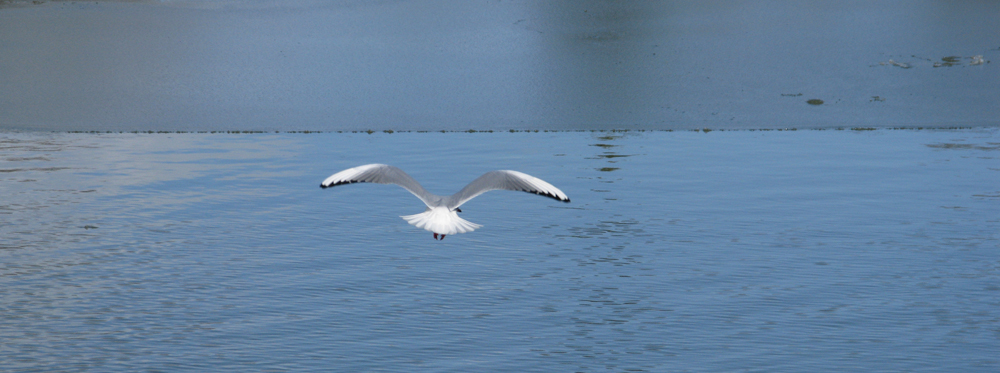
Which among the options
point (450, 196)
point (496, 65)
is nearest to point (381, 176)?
point (450, 196)

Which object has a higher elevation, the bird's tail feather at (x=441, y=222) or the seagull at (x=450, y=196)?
the seagull at (x=450, y=196)

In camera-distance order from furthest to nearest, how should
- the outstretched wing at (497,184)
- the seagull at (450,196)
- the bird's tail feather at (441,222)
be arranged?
the outstretched wing at (497,184), the seagull at (450,196), the bird's tail feather at (441,222)

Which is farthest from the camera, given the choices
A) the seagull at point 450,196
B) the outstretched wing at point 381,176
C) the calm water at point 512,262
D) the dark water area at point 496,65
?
the dark water area at point 496,65

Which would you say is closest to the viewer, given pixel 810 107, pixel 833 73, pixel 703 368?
pixel 703 368

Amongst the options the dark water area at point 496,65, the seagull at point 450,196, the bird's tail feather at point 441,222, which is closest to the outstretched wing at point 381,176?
the seagull at point 450,196

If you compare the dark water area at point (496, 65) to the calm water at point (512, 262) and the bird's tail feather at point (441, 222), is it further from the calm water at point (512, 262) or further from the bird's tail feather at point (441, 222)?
the bird's tail feather at point (441, 222)

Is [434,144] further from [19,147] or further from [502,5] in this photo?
[502,5]

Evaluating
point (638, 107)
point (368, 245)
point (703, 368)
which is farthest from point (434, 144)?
point (703, 368)

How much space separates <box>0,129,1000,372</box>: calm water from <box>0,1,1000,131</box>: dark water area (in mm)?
1515

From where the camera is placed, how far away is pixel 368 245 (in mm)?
7000

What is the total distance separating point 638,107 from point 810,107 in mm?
2107

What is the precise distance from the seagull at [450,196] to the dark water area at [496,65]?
17.1 feet

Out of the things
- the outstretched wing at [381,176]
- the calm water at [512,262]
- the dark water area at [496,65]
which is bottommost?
the calm water at [512,262]

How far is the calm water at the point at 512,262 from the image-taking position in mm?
5004
